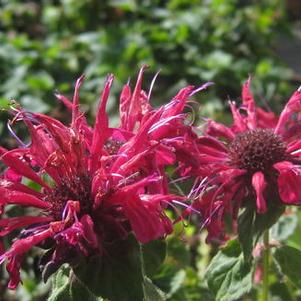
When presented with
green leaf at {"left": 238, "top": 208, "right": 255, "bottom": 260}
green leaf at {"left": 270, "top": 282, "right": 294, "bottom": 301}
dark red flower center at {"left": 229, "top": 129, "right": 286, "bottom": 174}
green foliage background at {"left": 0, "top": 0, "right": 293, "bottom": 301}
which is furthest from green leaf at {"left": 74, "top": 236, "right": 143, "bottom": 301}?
green foliage background at {"left": 0, "top": 0, "right": 293, "bottom": 301}

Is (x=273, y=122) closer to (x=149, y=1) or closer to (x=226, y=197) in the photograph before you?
(x=226, y=197)

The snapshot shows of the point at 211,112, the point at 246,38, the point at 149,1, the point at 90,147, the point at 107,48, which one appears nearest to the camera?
the point at 90,147

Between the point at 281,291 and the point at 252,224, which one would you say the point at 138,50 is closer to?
the point at 281,291

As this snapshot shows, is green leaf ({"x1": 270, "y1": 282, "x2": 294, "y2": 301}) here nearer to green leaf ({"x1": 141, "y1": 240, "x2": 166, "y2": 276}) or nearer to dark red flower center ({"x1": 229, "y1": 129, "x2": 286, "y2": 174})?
dark red flower center ({"x1": 229, "y1": 129, "x2": 286, "y2": 174})

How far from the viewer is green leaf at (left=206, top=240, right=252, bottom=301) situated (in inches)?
39.6

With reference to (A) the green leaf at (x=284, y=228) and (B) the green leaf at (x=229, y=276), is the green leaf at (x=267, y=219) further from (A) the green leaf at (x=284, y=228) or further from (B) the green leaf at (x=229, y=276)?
(A) the green leaf at (x=284, y=228)

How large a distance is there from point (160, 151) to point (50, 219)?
15 cm

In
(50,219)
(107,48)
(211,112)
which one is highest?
(50,219)

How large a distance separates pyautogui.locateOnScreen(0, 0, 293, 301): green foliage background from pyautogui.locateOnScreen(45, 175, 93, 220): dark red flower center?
1.38m

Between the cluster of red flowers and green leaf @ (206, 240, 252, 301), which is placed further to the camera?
green leaf @ (206, 240, 252, 301)

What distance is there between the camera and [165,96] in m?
2.71

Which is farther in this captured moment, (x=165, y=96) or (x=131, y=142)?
(x=165, y=96)

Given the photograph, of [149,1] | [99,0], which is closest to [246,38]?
[149,1]

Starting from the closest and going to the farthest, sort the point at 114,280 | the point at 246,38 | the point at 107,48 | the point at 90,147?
the point at 114,280 → the point at 90,147 → the point at 107,48 → the point at 246,38
